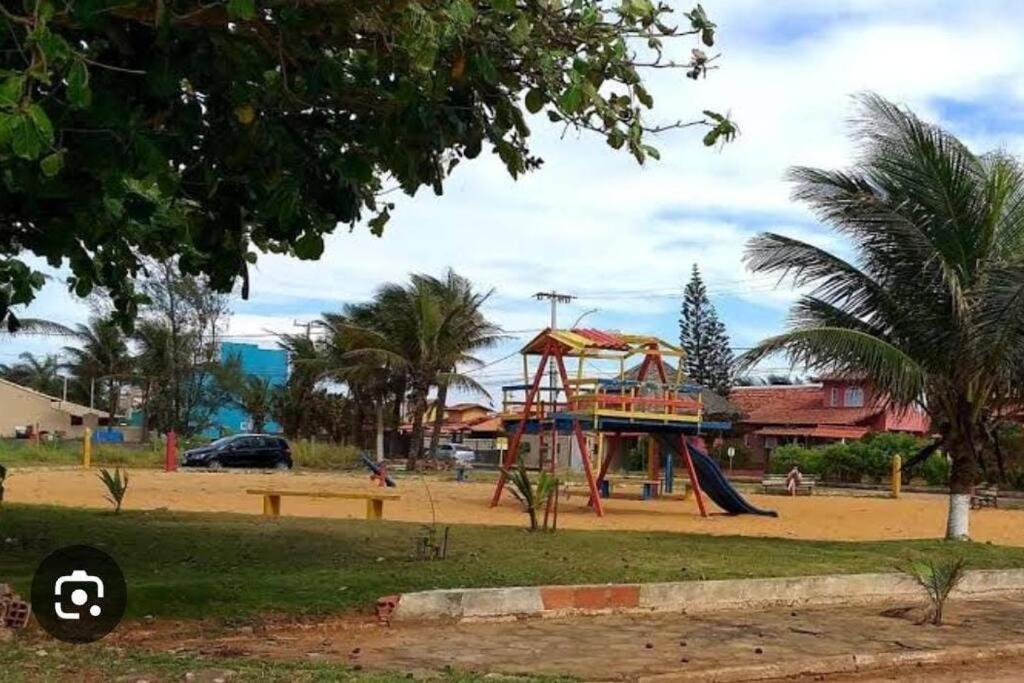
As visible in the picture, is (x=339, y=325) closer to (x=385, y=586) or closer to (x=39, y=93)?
(x=385, y=586)

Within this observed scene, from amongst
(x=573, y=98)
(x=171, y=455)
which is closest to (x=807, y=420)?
(x=171, y=455)

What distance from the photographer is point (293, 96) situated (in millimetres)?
7902

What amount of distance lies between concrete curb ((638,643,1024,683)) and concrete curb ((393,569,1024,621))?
231 centimetres

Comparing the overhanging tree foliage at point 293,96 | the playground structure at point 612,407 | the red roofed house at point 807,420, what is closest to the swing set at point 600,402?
the playground structure at point 612,407

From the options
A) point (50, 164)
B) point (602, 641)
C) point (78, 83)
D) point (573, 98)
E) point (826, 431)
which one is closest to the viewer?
point (78, 83)

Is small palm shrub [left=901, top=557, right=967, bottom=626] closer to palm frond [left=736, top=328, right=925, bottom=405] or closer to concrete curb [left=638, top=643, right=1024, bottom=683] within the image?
concrete curb [left=638, top=643, right=1024, bottom=683]

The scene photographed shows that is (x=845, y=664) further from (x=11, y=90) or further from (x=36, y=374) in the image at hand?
(x=36, y=374)

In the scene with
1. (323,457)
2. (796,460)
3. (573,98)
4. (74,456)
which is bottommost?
(74,456)

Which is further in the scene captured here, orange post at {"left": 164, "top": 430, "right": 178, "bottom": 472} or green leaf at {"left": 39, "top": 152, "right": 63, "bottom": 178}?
orange post at {"left": 164, "top": 430, "right": 178, "bottom": 472}

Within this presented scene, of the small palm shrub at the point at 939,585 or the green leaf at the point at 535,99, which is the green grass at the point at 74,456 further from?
the green leaf at the point at 535,99

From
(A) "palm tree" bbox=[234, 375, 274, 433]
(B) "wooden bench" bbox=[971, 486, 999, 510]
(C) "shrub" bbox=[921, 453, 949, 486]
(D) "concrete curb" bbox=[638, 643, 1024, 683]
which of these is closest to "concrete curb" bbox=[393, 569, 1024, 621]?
(D) "concrete curb" bbox=[638, 643, 1024, 683]

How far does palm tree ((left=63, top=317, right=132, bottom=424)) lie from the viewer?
61.0 m

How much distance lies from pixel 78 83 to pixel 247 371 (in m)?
60.1

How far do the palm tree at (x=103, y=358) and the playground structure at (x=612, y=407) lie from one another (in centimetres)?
3872
